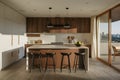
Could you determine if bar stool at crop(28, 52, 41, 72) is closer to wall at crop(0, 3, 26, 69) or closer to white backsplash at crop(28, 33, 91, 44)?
wall at crop(0, 3, 26, 69)

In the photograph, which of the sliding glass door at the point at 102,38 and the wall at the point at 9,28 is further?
the sliding glass door at the point at 102,38

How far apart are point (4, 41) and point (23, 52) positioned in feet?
12.0

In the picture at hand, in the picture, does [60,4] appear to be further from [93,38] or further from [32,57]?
[93,38]

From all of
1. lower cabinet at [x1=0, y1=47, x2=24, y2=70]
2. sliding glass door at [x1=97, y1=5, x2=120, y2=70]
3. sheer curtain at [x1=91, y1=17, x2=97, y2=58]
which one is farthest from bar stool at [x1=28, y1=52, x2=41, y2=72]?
sheer curtain at [x1=91, y1=17, x2=97, y2=58]

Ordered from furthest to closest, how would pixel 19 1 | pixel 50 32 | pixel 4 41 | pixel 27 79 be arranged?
1. pixel 50 32
2. pixel 4 41
3. pixel 19 1
4. pixel 27 79

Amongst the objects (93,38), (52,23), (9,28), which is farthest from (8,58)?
(93,38)

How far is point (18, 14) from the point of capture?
29.7 ft

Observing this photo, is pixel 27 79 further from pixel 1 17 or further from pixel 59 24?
pixel 59 24

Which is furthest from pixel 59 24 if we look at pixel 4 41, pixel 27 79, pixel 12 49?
pixel 27 79

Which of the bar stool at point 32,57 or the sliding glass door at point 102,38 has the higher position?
the sliding glass door at point 102,38

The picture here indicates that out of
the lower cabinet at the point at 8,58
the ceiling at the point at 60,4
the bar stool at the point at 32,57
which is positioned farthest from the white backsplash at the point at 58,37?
the bar stool at the point at 32,57

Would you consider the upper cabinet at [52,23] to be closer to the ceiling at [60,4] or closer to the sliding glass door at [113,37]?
the ceiling at [60,4]

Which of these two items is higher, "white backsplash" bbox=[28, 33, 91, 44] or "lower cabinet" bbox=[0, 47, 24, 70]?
"white backsplash" bbox=[28, 33, 91, 44]

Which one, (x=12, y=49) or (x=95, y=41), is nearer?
(x=12, y=49)
